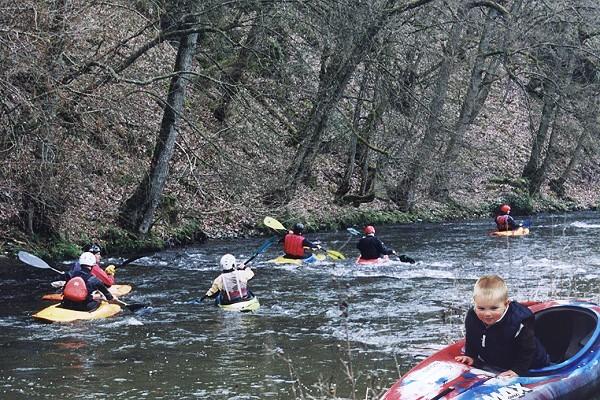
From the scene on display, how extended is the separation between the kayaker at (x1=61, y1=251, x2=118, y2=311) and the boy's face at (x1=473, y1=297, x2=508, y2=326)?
631cm

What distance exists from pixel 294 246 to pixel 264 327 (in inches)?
220

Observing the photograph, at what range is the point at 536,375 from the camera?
5820mm

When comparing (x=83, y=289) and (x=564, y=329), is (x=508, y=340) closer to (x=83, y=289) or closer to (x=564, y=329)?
(x=564, y=329)

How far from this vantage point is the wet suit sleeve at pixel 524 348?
565cm

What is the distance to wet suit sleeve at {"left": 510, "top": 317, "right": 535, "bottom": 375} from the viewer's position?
5652 millimetres

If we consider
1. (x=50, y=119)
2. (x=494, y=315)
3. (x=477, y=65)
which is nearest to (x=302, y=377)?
(x=494, y=315)

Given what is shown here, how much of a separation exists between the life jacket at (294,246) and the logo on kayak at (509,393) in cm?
1008

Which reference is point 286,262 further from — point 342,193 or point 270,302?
point 342,193

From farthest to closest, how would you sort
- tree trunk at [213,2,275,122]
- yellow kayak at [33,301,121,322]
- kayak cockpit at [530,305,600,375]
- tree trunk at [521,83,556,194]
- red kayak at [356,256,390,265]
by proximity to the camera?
tree trunk at [521,83,556,194]
tree trunk at [213,2,275,122]
red kayak at [356,256,390,265]
yellow kayak at [33,301,121,322]
kayak cockpit at [530,305,600,375]

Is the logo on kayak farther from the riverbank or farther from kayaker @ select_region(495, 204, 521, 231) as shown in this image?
kayaker @ select_region(495, 204, 521, 231)

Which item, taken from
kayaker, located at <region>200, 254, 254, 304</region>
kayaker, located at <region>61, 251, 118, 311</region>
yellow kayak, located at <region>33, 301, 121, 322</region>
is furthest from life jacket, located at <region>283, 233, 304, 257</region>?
kayaker, located at <region>61, 251, 118, 311</region>

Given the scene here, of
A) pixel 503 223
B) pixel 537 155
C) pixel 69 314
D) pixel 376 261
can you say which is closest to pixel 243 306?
pixel 69 314

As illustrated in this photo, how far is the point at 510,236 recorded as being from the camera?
1978cm

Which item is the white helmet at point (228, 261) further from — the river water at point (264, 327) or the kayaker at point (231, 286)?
the river water at point (264, 327)
